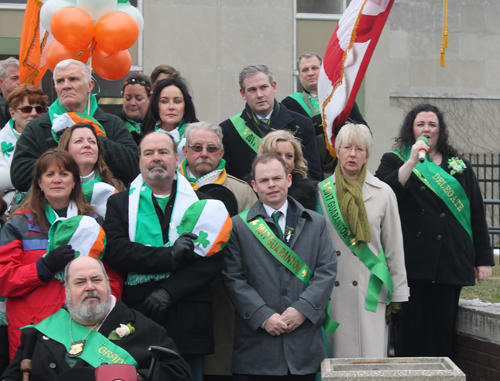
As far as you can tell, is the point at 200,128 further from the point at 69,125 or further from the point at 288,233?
the point at 288,233

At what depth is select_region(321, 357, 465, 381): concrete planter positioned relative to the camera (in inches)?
123

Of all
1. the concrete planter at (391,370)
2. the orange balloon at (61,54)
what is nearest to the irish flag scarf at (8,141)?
the orange balloon at (61,54)

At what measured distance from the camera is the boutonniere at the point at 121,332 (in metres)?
3.54

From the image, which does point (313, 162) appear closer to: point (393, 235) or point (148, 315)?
point (393, 235)

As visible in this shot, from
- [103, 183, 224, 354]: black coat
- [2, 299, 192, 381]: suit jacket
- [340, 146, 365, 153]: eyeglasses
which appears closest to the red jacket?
[103, 183, 224, 354]: black coat

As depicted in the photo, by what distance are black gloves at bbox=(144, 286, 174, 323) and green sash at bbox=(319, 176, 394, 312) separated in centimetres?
129

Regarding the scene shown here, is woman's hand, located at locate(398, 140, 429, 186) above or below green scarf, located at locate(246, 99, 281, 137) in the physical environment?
below

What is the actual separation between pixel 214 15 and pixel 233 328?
6.48 meters

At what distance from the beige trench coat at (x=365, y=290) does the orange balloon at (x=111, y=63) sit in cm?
Answer: 251

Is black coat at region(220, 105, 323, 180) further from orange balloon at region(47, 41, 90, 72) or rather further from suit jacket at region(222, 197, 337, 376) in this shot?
orange balloon at region(47, 41, 90, 72)

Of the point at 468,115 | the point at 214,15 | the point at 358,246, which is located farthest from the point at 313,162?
the point at 468,115

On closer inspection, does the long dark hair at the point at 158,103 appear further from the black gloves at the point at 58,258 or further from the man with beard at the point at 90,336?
the man with beard at the point at 90,336

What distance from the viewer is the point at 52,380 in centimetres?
337

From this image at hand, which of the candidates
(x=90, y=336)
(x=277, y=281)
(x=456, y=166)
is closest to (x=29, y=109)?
(x=90, y=336)
